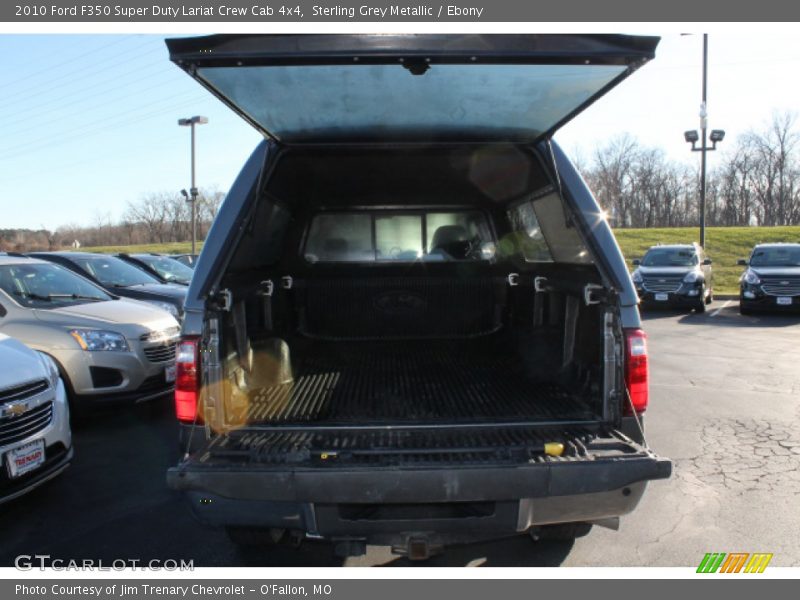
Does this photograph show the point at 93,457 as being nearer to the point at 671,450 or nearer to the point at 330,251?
the point at 330,251

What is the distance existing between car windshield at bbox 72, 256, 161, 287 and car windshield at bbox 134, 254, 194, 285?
1.89 m

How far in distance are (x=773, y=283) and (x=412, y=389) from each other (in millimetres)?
12658

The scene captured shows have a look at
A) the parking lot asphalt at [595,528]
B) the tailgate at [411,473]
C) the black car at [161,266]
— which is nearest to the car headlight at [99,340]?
the parking lot asphalt at [595,528]

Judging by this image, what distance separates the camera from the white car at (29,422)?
335cm

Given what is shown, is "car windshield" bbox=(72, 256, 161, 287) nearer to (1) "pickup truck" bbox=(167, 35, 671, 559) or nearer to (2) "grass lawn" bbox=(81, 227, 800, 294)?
(1) "pickup truck" bbox=(167, 35, 671, 559)

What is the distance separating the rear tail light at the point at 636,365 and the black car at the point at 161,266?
410 inches

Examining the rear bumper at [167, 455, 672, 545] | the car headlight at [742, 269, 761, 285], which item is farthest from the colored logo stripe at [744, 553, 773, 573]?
the car headlight at [742, 269, 761, 285]

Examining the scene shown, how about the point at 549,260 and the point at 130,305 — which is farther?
the point at 130,305

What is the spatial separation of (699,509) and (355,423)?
2.42m

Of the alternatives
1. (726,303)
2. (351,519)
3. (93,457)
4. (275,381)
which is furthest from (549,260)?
(726,303)

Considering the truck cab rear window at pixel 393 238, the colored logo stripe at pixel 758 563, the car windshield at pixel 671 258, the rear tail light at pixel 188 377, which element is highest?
the truck cab rear window at pixel 393 238

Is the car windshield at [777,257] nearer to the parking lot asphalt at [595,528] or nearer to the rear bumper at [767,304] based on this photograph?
the rear bumper at [767,304]

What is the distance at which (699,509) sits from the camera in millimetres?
3621

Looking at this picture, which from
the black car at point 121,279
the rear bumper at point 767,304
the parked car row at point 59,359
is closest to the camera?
the parked car row at point 59,359
